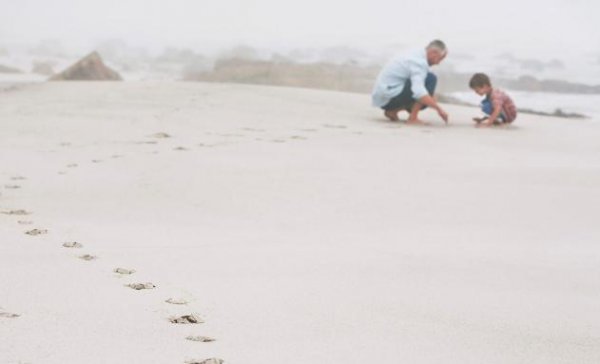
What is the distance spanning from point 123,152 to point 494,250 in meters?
1.87

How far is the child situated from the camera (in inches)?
181

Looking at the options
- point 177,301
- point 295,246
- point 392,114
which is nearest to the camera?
point 177,301

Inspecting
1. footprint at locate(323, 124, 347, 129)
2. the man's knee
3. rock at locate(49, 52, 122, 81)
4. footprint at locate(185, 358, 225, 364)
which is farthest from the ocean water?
footprint at locate(185, 358, 225, 364)

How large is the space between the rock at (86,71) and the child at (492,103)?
4.54 metres

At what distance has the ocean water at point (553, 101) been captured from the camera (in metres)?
6.18

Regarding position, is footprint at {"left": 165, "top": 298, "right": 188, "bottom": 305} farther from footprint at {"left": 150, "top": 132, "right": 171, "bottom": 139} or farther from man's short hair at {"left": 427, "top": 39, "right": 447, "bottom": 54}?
man's short hair at {"left": 427, "top": 39, "right": 447, "bottom": 54}

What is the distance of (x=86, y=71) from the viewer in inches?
318

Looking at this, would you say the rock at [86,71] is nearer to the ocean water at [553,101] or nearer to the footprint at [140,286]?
the ocean water at [553,101]

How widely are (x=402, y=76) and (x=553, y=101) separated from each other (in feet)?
7.88

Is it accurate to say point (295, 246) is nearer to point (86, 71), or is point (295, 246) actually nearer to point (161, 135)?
point (161, 135)

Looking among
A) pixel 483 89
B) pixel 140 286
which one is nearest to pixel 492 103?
pixel 483 89

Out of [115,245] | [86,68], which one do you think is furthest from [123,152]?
[86,68]

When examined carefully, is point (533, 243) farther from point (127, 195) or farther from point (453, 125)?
point (453, 125)

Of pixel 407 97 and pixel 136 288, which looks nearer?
pixel 136 288
